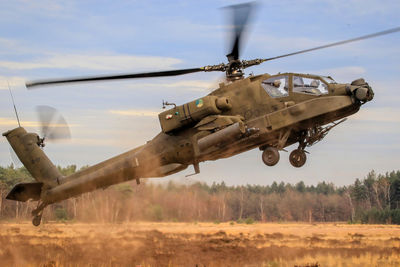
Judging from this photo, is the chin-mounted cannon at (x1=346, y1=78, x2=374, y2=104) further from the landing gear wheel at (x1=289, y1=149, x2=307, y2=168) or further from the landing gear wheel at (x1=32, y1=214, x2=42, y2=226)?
the landing gear wheel at (x1=32, y1=214, x2=42, y2=226)

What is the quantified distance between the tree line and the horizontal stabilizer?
2.12m

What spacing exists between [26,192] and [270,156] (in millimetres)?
9238

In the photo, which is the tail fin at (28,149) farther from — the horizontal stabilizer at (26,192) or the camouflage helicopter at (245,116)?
the camouflage helicopter at (245,116)

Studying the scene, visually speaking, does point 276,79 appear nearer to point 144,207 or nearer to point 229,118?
point 229,118

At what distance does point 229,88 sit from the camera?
50.2 feet

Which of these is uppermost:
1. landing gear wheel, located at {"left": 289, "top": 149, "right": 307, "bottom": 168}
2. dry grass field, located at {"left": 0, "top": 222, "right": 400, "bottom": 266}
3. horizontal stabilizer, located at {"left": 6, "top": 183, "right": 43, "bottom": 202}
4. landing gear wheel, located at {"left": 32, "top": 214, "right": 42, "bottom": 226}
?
landing gear wheel, located at {"left": 289, "top": 149, "right": 307, "bottom": 168}

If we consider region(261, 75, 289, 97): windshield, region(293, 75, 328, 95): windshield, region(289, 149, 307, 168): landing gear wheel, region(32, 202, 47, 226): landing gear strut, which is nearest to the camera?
region(293, 75, 328, 95): windshield

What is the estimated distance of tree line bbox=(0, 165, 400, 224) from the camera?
21.0m

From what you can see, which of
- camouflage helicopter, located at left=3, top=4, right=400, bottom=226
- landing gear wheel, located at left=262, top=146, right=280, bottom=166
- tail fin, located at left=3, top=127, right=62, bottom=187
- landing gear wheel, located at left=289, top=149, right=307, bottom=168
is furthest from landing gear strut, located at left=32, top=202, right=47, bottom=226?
landing gear wheel, located at left=289, top=149, right=307, bottom=168

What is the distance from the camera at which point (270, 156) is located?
48.0 ft

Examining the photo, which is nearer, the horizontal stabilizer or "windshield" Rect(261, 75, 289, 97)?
"windshield" Rect(261, 75, 289, 97)

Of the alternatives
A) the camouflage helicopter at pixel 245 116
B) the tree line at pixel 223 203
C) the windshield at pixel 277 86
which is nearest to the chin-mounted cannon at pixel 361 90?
the camouflage helicopter at pixel 245 116

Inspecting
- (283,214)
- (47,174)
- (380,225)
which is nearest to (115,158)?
(47,174)

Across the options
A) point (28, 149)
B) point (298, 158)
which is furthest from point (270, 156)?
point (28, 149)
